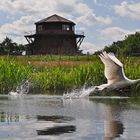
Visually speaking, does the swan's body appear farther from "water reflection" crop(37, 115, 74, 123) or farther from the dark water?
"water reflection" crop(37, 115, 74, 123)

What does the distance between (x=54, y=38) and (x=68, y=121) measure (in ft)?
239

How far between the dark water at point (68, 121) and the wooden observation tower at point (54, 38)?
65187 millimetres

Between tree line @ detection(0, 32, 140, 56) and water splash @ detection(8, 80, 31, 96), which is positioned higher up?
tree line @ detection(0, 32, 140, 56)

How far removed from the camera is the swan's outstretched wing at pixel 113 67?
61.9 feet

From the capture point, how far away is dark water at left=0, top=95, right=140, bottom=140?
10852mm

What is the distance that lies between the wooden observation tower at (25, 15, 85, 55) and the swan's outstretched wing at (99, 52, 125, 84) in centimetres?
6262

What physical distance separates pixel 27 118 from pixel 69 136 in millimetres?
3256

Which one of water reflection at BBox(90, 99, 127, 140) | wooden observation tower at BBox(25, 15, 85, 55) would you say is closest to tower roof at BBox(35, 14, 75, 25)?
wooden observation tower at BBox(25, 15, 85, 55)

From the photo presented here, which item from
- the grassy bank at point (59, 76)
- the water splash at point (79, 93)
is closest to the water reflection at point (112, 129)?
the water splash at point (79, 93)

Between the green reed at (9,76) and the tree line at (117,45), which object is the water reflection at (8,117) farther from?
the tree line at (117,45)

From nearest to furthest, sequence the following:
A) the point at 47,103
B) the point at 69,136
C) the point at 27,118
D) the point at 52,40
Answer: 1. the point at 69,136
2. the point at 27,118
3. the point at 47,103
4. the point at 52,40

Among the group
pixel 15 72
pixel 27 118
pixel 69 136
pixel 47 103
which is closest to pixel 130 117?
pixel 27 118

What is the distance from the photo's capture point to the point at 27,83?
25.7 metres

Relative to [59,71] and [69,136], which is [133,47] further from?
[69,136]
